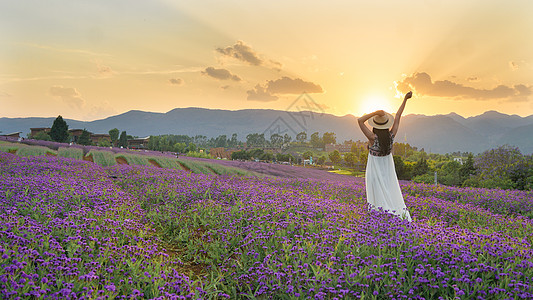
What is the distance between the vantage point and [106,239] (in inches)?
178

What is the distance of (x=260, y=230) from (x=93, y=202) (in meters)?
3.72

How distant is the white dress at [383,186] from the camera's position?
7.96 m

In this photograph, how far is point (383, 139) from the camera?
8008 mm

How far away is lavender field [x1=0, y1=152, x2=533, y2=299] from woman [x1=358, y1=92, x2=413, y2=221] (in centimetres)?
125

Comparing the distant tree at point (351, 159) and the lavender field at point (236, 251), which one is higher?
the distant tree at point (351, 159)

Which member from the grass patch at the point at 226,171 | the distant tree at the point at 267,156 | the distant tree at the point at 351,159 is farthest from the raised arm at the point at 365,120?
the distant tree at the point at 351,159

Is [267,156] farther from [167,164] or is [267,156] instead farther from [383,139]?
[383,139]

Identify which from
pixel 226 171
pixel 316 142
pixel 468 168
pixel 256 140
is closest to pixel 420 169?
pixel 468 168

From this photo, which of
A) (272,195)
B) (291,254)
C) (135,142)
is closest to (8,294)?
(291,254)

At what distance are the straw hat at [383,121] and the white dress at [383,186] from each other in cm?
76

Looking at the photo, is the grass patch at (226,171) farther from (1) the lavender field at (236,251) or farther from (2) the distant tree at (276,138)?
(1) the lavender field at (236,251)

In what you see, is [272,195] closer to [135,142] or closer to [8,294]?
[8,294]

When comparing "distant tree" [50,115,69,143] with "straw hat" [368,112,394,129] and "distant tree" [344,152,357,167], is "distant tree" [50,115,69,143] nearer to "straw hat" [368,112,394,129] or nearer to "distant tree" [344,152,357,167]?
"distant tree" [344,152,357,167]

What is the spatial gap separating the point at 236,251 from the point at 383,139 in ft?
15.5
